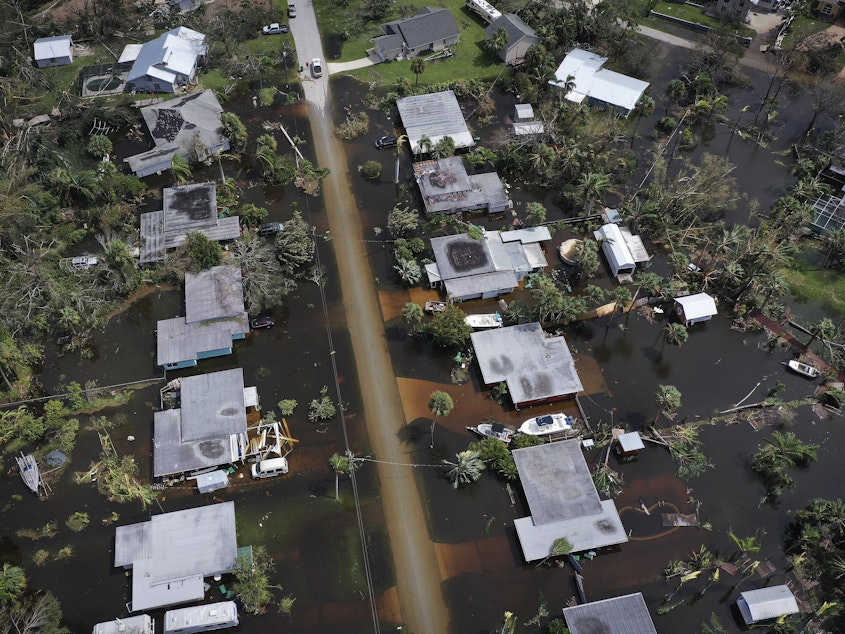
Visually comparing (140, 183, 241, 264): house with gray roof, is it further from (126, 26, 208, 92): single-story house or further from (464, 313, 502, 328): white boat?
(464, 313, 502, 328): white boat

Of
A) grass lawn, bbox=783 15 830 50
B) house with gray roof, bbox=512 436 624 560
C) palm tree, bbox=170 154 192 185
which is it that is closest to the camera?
house with gray roof, bbox=512 436 624 560

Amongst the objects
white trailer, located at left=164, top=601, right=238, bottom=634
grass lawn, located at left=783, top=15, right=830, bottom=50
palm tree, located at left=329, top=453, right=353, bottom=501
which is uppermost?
grass lawn, located at left=783, top=15, right=830, bottom=50

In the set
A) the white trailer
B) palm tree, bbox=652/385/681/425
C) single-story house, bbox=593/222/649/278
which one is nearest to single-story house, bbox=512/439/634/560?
palm tree, bbox=652/385/681/425

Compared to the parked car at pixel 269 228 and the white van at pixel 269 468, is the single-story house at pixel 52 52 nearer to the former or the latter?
the parked car at pixel 269 228

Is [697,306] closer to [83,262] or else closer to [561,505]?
[561,505]

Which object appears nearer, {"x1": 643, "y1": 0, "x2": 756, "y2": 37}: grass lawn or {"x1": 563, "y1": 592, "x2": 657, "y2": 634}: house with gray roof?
{"x1": 563, "y1": 592, "x2": 657, "y2": 634}: house with gray roof

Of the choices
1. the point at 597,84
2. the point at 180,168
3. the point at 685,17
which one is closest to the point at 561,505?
the point at 180,168
